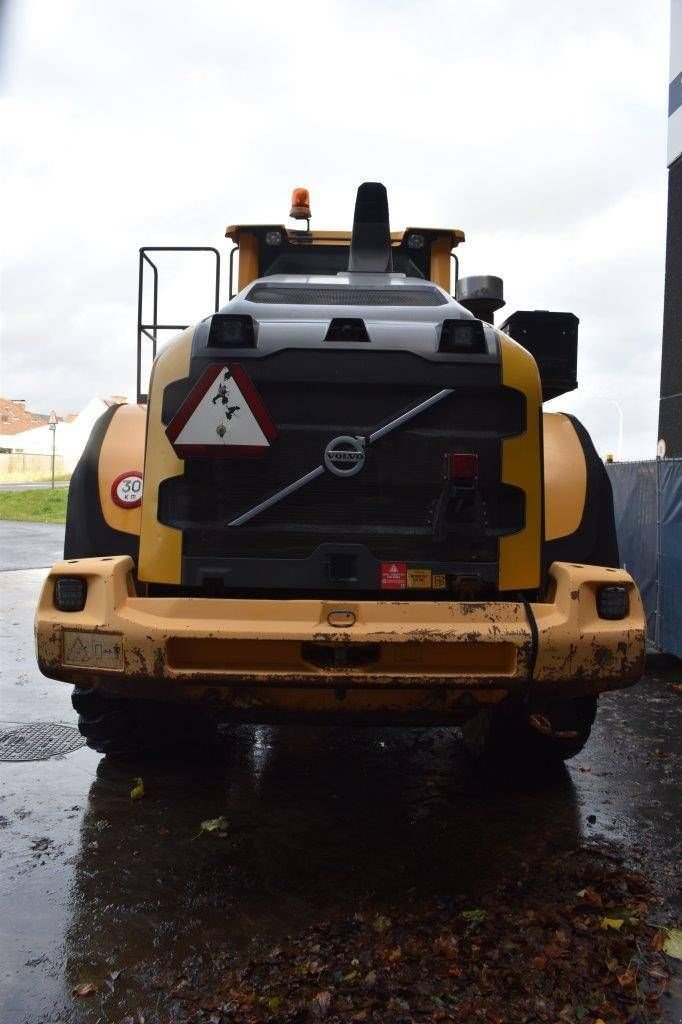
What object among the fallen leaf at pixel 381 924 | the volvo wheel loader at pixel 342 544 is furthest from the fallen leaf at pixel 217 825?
the fallen leaf at pixel 381 924

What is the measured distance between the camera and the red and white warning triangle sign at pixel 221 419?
3262 millimetres

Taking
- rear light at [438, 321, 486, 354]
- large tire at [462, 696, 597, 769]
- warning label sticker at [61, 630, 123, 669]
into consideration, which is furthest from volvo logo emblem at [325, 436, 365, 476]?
large tire at [462, 696, 597, 769]

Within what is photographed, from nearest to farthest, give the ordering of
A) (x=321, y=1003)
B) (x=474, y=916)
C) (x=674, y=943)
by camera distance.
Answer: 1. (x=321, y=1003)
2. (x=674, y=943)
3. (x=474, y=916)

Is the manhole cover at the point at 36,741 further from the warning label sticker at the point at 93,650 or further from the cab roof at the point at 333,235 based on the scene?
the cab roof at the point at 333,235

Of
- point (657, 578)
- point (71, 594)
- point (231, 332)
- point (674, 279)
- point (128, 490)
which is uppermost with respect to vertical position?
point (674, 279)

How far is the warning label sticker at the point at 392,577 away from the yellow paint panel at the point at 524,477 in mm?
376

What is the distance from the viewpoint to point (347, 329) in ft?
11.1

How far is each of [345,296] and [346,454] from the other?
1372mm

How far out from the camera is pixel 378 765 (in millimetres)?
4766

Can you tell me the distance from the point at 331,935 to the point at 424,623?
1067 millimetres

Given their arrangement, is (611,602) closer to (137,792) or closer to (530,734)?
(530,734)

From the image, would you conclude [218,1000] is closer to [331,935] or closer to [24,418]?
[331,935]

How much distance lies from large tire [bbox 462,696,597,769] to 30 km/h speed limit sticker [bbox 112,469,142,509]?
1630 mm

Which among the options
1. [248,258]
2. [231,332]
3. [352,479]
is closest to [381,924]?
[352,479]
